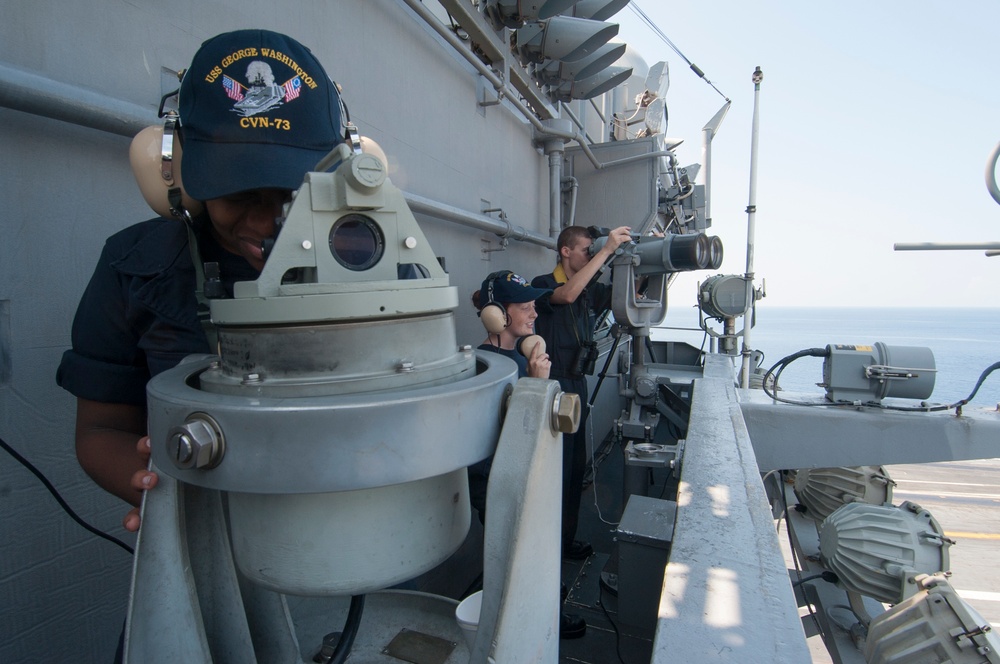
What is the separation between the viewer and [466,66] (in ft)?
→ 11.6

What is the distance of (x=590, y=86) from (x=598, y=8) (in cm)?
64

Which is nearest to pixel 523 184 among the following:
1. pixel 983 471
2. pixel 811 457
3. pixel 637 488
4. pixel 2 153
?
pixel 637 488

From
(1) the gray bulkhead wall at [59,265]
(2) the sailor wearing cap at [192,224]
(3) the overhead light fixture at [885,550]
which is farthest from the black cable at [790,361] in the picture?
(1) the gray bulkhead wall at [59,265]

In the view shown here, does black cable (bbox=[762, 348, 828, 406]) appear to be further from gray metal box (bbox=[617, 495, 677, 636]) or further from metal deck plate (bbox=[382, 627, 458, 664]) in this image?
metal deck plate (bbox=[382, 627, 458, 664])

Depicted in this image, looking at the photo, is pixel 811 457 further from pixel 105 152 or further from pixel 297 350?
pixel 105 152

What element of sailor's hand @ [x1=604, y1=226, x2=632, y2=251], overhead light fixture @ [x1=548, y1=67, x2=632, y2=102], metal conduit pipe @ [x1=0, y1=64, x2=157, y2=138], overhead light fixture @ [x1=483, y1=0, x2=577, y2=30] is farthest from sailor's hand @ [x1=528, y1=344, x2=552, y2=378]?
overhead light fixture @ [x1=548, y1=67, x2=632, y2=102]

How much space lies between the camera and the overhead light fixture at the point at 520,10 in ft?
11.4

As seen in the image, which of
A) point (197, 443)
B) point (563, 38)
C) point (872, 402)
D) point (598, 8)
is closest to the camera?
point (197, 443)

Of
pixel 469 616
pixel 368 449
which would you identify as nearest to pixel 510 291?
pixel 469 616

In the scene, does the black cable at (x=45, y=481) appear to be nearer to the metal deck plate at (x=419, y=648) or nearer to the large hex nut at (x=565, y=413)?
the metal deck plate at (x=419, y=648)

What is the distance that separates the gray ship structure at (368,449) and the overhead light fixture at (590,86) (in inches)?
79.0

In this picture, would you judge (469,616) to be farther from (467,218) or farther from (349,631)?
(467,218)

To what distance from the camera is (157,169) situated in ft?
2.63

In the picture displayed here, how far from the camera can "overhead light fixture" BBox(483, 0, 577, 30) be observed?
347 centimetres
